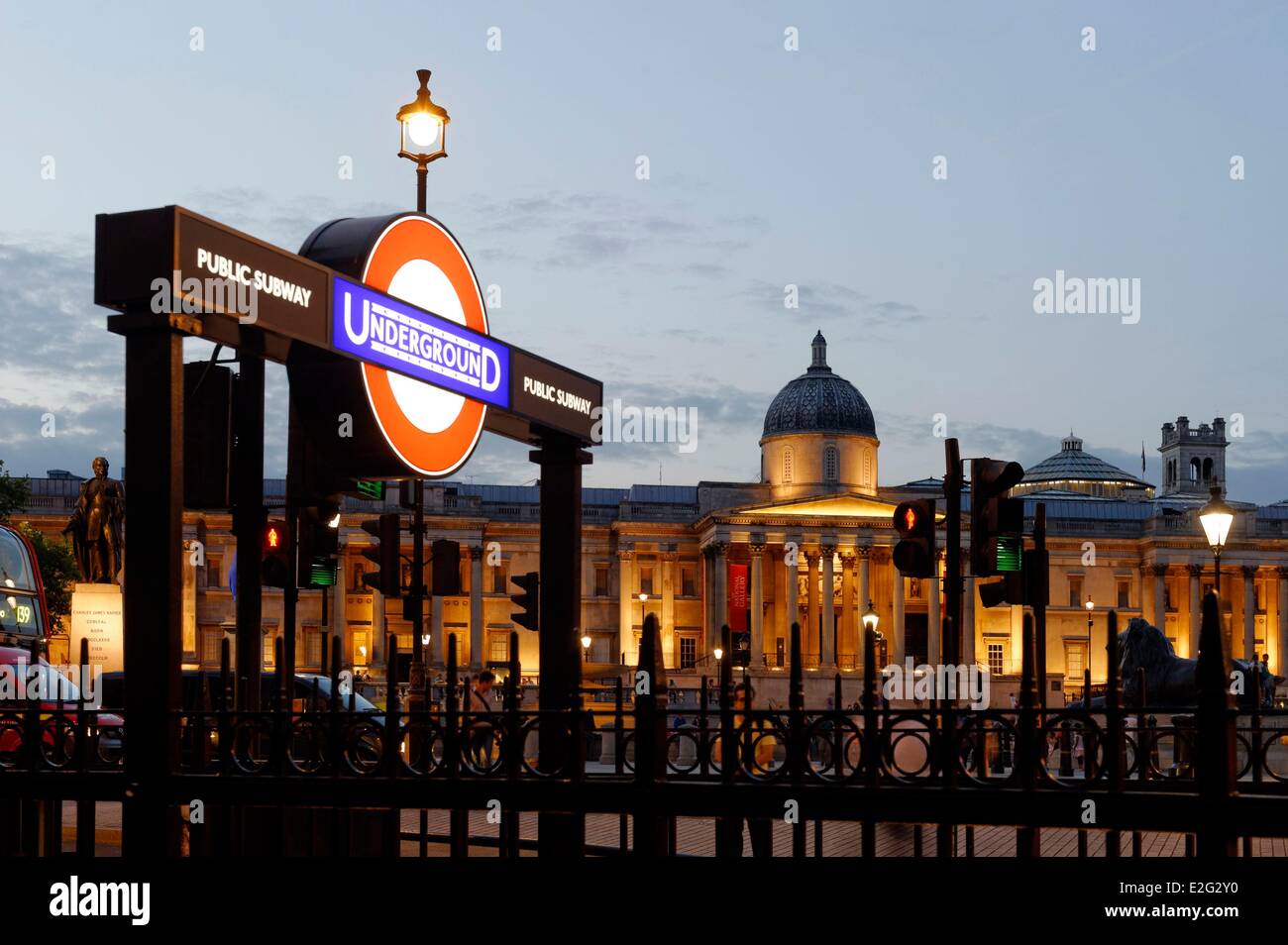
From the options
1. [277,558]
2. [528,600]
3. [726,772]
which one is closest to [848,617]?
[528,600]

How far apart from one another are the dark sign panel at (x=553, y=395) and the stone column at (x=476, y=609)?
105376 millimetres

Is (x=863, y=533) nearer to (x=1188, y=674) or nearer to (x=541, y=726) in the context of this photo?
(x=1188, y=674)

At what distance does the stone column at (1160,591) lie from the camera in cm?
12288

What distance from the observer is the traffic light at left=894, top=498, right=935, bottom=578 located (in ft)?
55.7

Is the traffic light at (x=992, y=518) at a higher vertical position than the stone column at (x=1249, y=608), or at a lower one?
higher

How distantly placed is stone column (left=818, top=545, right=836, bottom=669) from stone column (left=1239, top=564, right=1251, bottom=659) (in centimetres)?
2909

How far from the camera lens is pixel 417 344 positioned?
1122 cm

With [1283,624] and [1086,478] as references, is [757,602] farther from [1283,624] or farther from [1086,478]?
[1086,478]

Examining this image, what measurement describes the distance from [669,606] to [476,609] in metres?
13.3

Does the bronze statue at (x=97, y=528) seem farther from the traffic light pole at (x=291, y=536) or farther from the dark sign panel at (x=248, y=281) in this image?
the dark sign panel at (x=248, y=281)

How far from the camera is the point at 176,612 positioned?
31.9 ft

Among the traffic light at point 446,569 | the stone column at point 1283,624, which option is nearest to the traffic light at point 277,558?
the traffic light at point 446,569

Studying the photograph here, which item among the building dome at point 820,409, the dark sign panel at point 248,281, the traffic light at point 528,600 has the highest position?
the building dome at point 820,409
